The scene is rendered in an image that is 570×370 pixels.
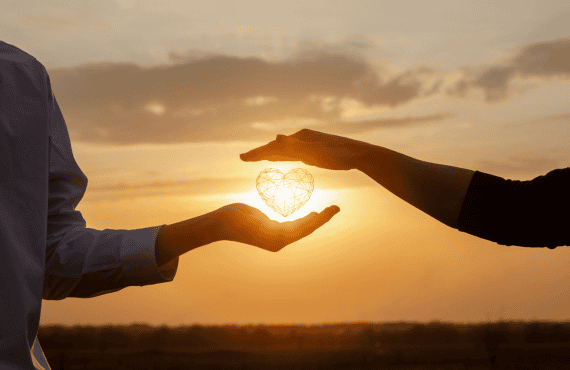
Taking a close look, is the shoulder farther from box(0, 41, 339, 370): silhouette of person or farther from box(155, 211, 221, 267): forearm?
box(155, 211, 221, 267): forearm

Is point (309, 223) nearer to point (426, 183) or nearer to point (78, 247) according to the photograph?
point (426, 183)

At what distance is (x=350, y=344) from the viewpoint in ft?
165

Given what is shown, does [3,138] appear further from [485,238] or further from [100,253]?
[485,238]

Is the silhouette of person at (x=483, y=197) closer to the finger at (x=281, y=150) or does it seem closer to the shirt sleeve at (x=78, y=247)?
the finger at (x=281, y=150)

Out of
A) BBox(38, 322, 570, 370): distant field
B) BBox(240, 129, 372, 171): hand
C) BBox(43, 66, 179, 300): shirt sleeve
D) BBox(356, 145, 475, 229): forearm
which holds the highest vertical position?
BBox(240, 129, 372, 171): hand

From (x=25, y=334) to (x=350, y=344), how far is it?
52.0m

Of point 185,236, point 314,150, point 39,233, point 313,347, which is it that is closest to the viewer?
point 39,233

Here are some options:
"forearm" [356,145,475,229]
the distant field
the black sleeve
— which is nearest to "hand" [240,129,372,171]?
"forearm" [356,145,475,229]

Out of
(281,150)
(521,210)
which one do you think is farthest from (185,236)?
(521,210)

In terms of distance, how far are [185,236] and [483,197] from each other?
55.5 inches

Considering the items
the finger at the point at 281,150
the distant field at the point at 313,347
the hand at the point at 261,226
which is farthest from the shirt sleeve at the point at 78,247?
the distant field at the point at 313,347

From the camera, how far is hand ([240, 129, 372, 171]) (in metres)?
2.50

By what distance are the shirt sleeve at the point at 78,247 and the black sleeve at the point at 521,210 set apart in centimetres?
145

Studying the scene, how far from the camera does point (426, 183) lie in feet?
7.64
